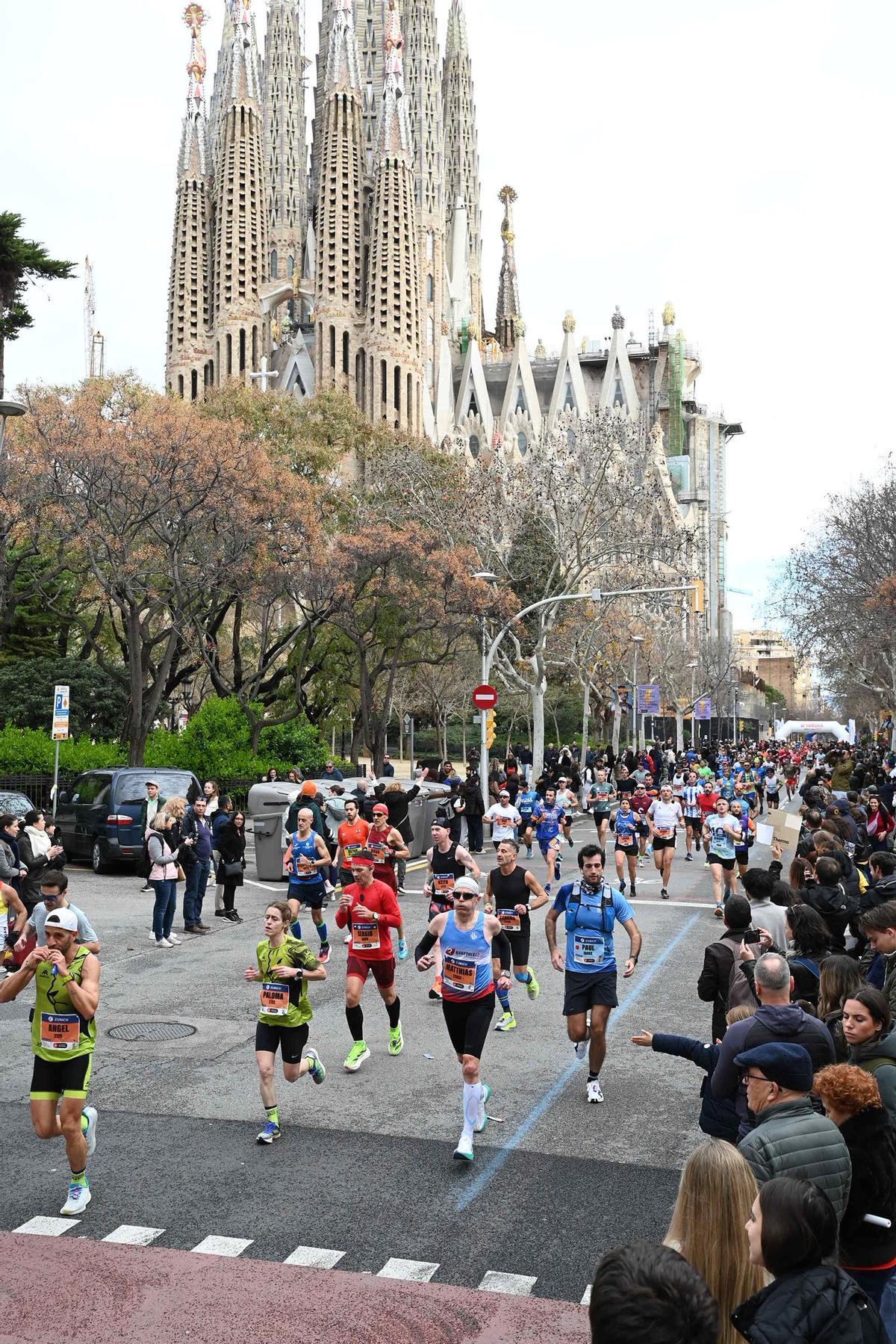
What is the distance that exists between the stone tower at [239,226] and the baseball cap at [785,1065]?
7601 cm

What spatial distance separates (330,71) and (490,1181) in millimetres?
81656

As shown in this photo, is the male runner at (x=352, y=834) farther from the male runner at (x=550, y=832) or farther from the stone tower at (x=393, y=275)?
the stone tower at (x=393, y=275)

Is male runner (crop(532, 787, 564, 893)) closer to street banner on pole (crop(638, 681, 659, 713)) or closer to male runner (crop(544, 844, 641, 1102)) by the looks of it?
male runner (crop(544, 844, 641, 1102))

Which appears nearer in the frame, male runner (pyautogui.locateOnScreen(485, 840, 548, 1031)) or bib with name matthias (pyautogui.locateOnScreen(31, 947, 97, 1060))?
bib with name matthias (pyautogui.locateOnScreen(31, 947, 97, 1060))

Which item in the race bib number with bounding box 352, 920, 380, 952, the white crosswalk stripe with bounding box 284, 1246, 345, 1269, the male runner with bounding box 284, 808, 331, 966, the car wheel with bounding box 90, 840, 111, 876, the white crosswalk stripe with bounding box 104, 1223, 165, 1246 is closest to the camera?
the white crosswalk stripe with bounding box 284, 1246, 345, 1269

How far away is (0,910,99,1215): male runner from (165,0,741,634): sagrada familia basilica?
107 feet

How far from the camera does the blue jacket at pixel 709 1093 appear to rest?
5.71m

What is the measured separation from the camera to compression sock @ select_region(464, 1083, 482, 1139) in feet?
24.1

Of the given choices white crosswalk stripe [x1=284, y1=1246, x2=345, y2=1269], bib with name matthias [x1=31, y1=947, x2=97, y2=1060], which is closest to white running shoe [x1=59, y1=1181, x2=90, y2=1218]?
bib with name matthias [x1=31, y1=947, x2=97, y2=1060]

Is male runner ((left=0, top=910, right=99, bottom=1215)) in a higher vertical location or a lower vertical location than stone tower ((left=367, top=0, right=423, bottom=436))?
lower

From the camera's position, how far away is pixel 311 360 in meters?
87.8

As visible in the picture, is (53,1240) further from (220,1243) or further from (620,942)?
(620,942)

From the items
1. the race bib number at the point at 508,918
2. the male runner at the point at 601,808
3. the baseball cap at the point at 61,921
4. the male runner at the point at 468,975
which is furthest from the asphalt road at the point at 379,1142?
the male runner at the point at 601,808

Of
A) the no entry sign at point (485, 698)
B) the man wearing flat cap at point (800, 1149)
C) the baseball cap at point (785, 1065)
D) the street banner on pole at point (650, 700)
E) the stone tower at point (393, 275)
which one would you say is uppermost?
the stone tower at point (393, 275)
